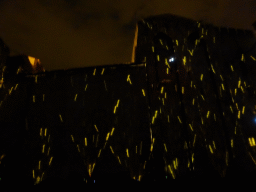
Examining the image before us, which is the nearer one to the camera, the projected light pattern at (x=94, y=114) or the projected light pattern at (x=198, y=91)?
the projected light pattern at (x=94, y=114)

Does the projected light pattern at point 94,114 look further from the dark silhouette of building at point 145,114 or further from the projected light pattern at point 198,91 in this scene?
the projected light pattern at point 198,91

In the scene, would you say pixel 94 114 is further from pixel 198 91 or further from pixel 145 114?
pixel 198 91

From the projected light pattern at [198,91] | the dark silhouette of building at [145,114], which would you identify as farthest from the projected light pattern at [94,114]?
the projected light pattern at [198,91]

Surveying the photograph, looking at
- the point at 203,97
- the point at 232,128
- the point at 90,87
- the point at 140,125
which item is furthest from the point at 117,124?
the point at 232,128

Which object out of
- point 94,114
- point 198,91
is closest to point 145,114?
point 94,114

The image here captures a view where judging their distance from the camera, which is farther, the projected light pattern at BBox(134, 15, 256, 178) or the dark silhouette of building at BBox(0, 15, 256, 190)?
the projected light pattern at BBox(134, 15, 256, 178)

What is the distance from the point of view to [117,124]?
7.13 meters

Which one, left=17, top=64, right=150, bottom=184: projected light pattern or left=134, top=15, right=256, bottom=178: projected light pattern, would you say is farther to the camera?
left=134, top=15, right=256, bottom=178: projected light pattern

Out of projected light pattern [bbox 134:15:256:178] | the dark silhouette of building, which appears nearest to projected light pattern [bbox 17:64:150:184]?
the dark silhouette of building

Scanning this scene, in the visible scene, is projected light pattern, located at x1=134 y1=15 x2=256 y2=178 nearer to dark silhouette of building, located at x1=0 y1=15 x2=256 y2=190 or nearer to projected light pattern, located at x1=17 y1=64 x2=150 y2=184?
dark silhouette of building, located at x1=0 y1=15 x2=256 y2=190

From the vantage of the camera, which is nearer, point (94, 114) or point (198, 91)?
point (94, 114)

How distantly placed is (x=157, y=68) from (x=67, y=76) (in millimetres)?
4224

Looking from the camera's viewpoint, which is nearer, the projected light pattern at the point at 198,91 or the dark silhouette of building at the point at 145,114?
the dark silhouette of building at the point at 145,114

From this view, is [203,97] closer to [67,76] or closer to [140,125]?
[140,125]
